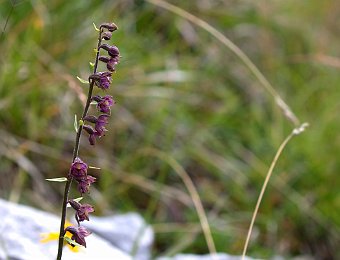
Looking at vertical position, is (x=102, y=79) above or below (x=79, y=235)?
above

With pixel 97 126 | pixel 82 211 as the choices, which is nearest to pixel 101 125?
pixel 97 126

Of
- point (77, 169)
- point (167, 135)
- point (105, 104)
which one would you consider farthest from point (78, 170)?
point (167, 135)

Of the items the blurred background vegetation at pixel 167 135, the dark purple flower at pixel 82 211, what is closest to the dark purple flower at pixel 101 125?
the dark purple flower at pixel 82 211

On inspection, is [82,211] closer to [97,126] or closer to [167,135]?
[97,126]

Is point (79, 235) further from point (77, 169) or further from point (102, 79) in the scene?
point (102, 79)

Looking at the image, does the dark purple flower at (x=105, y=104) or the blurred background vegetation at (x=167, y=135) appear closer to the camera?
the dark purple flower at (x=105, y=104)

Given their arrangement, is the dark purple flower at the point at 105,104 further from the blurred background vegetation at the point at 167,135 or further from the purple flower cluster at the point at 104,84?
the blurred background vegetation at the point at 167,135

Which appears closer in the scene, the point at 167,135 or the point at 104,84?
the point at 104,84

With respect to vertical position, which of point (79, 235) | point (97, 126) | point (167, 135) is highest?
point (167, 135)

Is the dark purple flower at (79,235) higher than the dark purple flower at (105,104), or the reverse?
the dark purple flower at (105,104)

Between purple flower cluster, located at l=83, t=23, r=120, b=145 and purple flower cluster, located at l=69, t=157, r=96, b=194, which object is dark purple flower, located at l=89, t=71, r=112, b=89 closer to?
purple flower cluster, located at l=83, t=23, r=120, b=145
